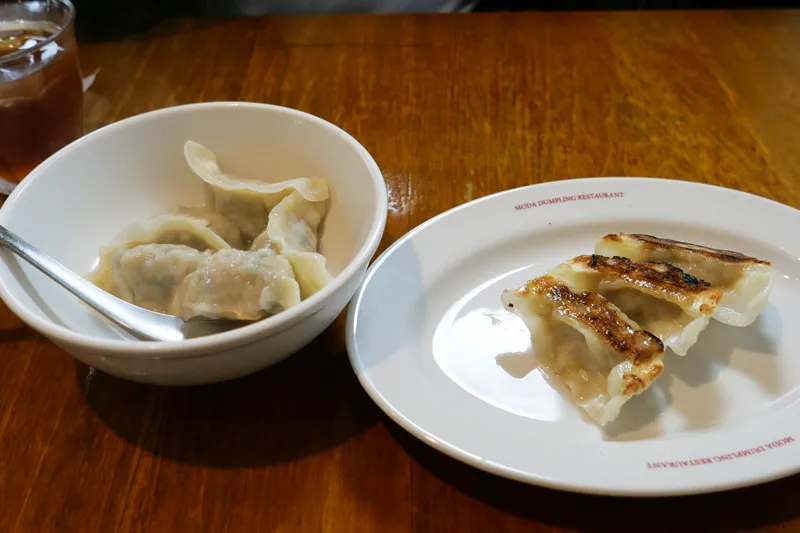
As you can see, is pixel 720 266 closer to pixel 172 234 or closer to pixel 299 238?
pixel 299 238

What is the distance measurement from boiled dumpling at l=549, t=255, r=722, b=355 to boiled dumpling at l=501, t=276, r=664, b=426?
37 millimetres

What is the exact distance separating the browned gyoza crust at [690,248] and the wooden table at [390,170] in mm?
297

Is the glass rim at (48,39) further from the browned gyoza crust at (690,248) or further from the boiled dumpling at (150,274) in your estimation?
the browned gyoza crust at (690,248)

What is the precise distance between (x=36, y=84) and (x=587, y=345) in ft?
3.27

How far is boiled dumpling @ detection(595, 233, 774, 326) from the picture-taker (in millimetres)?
869

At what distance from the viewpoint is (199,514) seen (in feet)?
2.33

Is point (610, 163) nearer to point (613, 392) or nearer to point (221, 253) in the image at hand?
point (613, 392)

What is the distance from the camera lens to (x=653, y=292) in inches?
34.6

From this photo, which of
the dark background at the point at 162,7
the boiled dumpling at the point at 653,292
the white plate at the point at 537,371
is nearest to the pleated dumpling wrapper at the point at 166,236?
the white plate at the point at 537,371

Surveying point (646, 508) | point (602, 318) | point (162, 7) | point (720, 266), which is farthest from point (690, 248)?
point (162, 7)

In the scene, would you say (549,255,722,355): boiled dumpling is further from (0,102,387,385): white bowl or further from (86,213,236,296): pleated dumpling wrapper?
(86,213,236,296): pleated dumpling wrapper

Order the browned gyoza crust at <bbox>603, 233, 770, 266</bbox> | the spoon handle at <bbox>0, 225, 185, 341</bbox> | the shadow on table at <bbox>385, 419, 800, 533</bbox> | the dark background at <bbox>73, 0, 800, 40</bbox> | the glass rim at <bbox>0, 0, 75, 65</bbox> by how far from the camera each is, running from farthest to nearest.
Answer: the dark background at <bbox>73, 0, 800, 40</bbox> < the glass rim at <bbox>0, 0, 75, 65</bbox> < the browned gyoza crust at <bbox>603, 233, 770, 266</bbox> < the spoon handle at <bbox>0, 225, 185, 341</bbox> < the shadow on table at <bbox>385, 419, 800, 533</bbox>

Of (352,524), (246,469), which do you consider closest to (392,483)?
(352,524)

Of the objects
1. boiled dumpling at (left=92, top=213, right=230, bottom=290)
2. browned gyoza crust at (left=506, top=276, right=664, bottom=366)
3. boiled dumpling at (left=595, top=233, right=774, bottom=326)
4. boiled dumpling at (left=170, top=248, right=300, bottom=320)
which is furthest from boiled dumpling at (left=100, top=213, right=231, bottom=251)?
boiled dumpling at (left=595, top=233, right=774, bottom=326)
